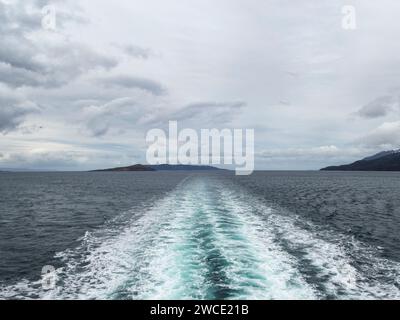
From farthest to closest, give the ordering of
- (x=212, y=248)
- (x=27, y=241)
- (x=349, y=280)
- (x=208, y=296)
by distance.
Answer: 1. (x=27, y=241)
2. (x=212, y=248)
3. (x=349, y=280)
4. (x=208, y=296)

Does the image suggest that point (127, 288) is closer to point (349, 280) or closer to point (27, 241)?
point (349, 280)

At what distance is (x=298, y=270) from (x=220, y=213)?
16.3 metres

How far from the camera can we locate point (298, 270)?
15.2m

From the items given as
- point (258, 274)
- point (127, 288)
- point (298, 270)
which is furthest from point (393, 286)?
point (127, 288)

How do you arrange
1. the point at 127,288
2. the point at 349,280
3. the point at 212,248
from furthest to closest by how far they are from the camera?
the point at 212,248 → the point at 349,280 → the point at 127,288

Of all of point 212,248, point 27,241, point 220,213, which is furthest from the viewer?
point 220,213

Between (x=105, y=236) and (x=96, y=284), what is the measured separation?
10.8m

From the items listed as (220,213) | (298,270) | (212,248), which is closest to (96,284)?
(212,248)

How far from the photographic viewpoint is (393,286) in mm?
13945

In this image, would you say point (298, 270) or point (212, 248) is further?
point (212, 248)
